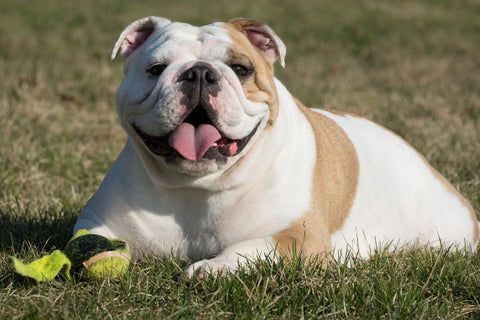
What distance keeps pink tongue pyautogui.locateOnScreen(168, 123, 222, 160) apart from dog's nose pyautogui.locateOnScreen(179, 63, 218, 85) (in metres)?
0.20

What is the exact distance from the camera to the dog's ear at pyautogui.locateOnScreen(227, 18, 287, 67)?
3.42m

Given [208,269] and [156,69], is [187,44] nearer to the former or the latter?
[156,69]

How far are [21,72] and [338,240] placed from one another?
5742 millimetres

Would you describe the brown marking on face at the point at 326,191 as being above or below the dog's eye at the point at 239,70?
below

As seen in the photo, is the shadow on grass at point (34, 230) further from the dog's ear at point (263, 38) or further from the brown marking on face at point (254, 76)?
the dog's ear at point (263, 38)

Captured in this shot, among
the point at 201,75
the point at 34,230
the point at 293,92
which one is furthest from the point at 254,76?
the point at 293,92

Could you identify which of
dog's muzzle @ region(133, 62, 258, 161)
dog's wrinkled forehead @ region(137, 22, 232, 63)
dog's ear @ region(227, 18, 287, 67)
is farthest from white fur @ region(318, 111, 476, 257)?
dog's wrinkled forehead @ region(137, 22, 232, 63)

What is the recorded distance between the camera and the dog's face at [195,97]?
2998 millimetres

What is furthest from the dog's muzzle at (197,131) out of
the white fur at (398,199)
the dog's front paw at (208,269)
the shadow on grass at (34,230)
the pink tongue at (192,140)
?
the white fur at (398,199)

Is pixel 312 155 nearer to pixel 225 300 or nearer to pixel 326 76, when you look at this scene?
pixel 225 300

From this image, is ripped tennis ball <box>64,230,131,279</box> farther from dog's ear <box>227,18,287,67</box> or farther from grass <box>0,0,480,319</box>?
dog's ear <box>227,18,287,67</box>

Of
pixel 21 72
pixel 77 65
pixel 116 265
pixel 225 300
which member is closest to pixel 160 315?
pixel 225 300

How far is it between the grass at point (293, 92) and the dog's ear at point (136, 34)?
3.33ft

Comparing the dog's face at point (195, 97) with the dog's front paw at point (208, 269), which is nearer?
the dog's front paw at point (208, 269)
